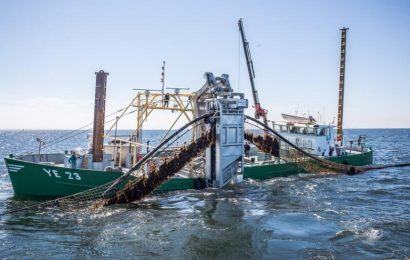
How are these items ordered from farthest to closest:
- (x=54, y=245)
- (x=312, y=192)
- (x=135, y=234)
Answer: (x=312, y=192), (x=135, y=234), (x=54, y=245)

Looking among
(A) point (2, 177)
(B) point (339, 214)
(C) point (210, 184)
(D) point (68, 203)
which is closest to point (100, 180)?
(D) point (68, 203)

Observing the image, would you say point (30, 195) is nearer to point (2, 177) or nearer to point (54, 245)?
point (54, 245)

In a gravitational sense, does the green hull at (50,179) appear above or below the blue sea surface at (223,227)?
above

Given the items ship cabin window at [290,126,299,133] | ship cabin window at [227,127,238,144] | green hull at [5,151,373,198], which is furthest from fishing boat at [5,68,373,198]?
ship cabin window at [290,126,299,133]

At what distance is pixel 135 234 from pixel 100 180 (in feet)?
21.7

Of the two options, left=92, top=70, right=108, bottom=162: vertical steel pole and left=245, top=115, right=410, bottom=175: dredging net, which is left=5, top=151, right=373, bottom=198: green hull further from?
left=245, top=115, right=410, bottom=175: dredging net

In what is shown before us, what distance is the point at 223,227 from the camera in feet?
49.6

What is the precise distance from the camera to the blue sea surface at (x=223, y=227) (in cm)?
1232

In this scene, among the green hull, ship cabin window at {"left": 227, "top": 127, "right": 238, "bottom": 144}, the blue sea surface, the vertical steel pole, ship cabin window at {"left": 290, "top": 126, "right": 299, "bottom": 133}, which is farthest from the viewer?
ship cabin window at {"left": 290, "top": 126, "right": 299, "bottom": 133}

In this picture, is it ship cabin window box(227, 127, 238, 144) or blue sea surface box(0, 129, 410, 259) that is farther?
ship cabin window box(227, 127, 238, 144)

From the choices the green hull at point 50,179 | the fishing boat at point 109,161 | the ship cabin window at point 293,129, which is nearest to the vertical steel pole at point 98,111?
the fishing boat at point 109,161

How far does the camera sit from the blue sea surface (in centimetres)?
1232

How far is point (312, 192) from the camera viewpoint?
23062mm

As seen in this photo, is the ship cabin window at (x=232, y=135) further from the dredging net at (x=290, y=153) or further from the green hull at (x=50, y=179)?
the green hull at (x=50, y=179)
